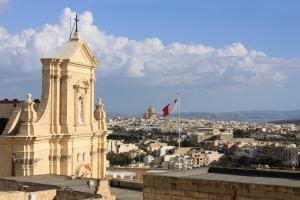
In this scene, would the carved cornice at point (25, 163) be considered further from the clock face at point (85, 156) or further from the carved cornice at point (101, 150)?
the carved cornice at point (101, 150)

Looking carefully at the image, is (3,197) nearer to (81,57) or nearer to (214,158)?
(81,57)

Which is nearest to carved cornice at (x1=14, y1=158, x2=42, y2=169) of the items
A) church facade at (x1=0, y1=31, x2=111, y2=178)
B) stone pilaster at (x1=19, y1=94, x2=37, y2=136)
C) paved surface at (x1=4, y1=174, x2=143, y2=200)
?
church facade at (x1=0, y1=31, x2=111, y2=178)

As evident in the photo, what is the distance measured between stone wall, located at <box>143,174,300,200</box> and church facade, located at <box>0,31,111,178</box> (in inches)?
336

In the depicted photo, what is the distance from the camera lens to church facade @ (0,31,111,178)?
21.4 metres

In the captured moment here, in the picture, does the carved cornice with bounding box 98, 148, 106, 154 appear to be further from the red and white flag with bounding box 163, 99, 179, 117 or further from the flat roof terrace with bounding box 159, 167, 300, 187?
the flat roof terrace with bounding box 159, 167, 300, 187

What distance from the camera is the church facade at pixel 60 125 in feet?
70.2

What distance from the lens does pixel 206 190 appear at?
35.2 feet

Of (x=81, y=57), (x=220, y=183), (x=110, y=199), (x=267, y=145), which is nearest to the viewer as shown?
(x=220, y=183)

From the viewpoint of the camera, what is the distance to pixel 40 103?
23.3 metres

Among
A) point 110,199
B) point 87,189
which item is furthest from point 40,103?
point 110,199

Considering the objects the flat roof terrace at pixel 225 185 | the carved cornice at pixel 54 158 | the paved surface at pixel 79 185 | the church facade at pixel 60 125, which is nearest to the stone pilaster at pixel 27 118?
the church facade at pixel 60 125

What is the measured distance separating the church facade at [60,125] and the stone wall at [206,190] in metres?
8.53

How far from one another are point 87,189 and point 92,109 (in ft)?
37.4

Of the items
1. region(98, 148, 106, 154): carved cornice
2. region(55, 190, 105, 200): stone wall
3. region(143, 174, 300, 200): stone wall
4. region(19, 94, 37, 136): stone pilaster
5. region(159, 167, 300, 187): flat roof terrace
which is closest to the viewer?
region(143, 174, 300, 200): stone wall
